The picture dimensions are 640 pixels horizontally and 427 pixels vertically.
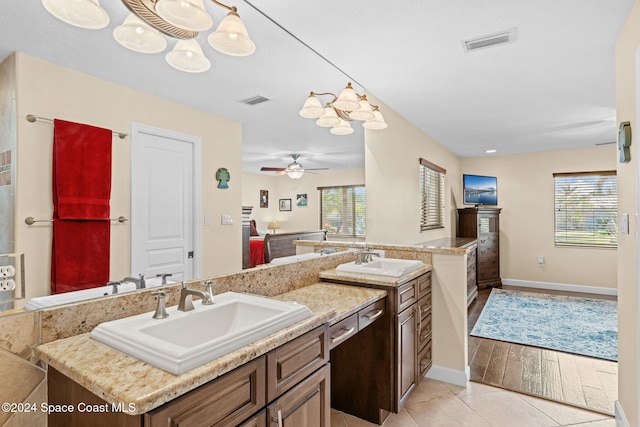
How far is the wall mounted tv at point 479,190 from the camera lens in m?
5.89

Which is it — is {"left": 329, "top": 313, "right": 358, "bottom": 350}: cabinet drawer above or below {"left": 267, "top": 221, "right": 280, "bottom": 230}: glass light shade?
below

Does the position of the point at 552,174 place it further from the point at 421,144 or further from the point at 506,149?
the point at 421,144

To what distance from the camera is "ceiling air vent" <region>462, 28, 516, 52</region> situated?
1.97 metres

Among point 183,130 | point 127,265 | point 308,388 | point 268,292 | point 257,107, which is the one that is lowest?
point 308,388

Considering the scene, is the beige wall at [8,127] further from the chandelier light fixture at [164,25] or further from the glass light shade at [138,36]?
the glass light shade at [138,36]

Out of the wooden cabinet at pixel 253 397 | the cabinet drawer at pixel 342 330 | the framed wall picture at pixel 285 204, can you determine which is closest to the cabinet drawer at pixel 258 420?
the wooden cabinet at pixel 253 397

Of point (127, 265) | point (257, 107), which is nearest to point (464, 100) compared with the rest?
point (257, 107)

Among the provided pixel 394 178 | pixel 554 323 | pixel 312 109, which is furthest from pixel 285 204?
pixel 554 323

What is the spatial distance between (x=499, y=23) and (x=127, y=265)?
2219mm

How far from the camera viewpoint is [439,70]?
2463 millimetres

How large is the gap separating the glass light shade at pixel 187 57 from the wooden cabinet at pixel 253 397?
47.5 inches

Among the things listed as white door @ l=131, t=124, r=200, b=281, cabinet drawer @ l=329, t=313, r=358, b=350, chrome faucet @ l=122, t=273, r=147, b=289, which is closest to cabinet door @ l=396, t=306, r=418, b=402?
cabinet drawer @ l=329, t=313, r=358, b=350

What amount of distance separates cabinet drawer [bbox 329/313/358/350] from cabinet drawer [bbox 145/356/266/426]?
49 cm

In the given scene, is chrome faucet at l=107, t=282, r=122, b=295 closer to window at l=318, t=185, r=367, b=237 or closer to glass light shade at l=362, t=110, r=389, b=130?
window at l=318, t=185, r=367, b=237
